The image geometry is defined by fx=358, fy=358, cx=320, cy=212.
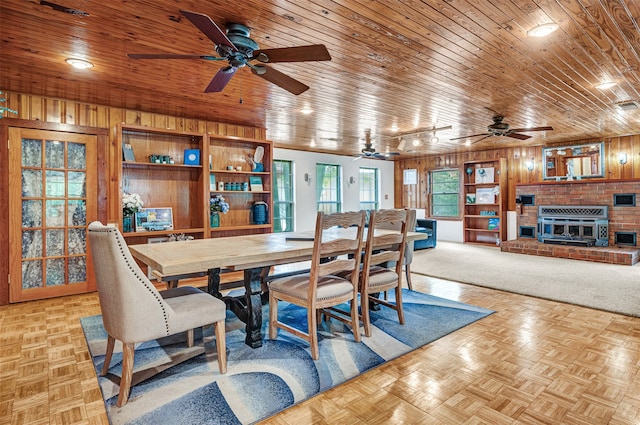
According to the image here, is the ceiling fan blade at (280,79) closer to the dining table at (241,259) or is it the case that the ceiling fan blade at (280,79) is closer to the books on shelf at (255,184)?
the dining table at (241,259)

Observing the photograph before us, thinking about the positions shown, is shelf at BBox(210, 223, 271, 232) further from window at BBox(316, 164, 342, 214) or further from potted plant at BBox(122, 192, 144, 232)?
window at BBox(316, 164, 342, 214)

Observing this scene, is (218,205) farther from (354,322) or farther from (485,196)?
(485,196)

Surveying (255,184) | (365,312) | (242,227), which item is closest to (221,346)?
(365,312)

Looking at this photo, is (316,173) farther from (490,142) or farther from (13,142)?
(13,142)

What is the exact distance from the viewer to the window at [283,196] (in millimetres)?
7770

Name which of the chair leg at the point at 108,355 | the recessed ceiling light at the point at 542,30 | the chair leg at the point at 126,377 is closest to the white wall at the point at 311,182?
the recessed ceiling light at the point at 542,30

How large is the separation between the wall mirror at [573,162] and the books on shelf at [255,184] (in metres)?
6.09

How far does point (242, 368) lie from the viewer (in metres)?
2.26

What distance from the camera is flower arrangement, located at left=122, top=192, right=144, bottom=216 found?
4000 mm

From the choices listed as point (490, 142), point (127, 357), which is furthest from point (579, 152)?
point (127, 357)

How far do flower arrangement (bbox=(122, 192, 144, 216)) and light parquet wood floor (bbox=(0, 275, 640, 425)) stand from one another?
51.2 inches

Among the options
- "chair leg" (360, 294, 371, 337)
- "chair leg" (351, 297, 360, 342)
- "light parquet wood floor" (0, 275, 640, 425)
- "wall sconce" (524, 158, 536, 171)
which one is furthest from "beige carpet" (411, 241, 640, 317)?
"chair leg" (351, 297, 360, 342)

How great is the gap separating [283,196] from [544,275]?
5.00 metres

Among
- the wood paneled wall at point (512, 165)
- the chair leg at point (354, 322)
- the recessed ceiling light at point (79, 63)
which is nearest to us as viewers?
the chair leg at point (354, 322)
